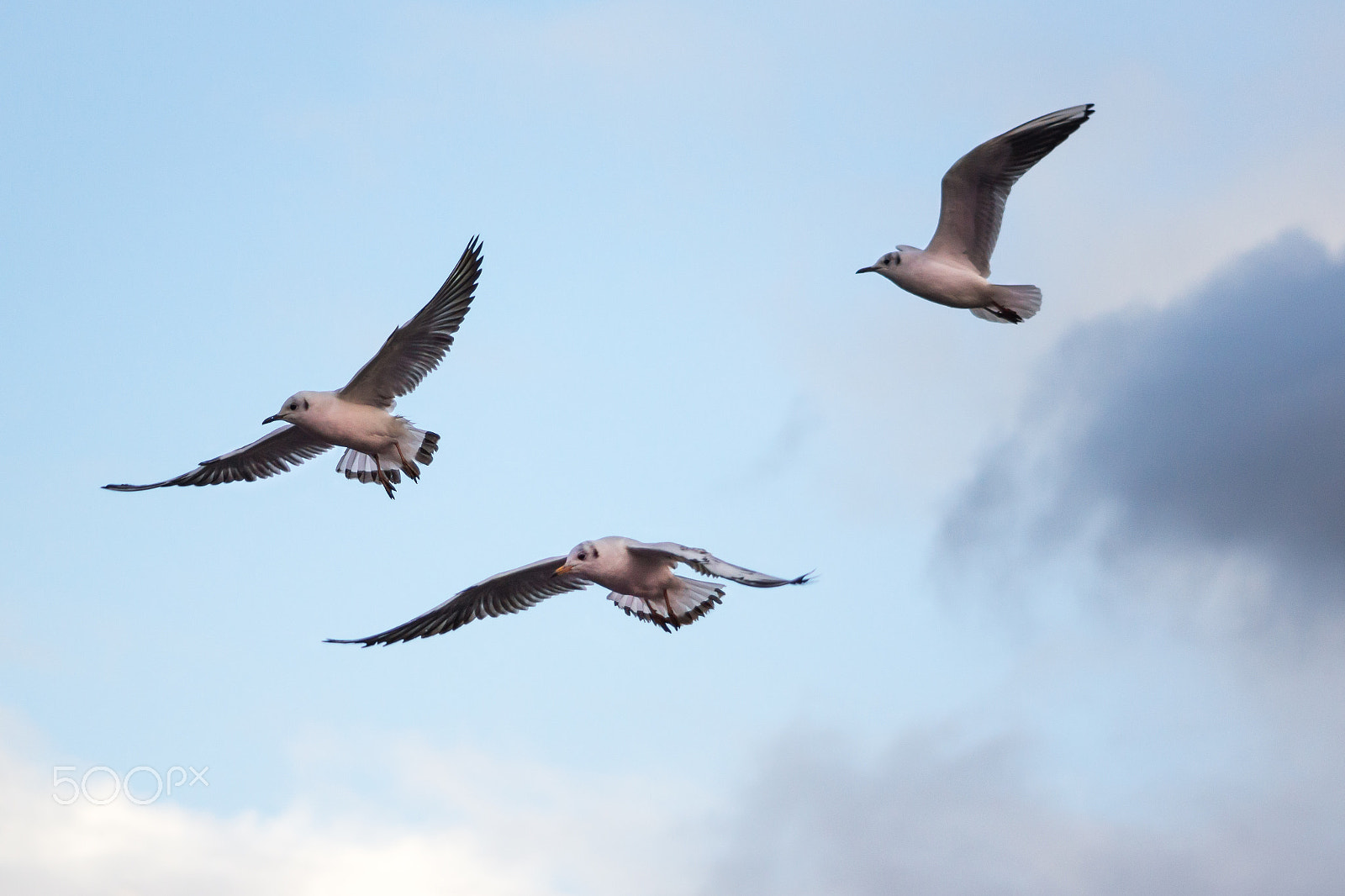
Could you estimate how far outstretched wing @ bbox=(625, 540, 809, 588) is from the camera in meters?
11.5

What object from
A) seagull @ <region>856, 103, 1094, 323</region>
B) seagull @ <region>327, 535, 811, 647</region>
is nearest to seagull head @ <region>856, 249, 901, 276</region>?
seagull @ <region>856, 103, 1094, 323</region>

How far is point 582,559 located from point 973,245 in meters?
5.18

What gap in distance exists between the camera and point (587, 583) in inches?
574

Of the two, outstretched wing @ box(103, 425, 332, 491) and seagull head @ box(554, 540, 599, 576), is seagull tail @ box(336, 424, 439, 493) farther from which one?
seagull head @ box(554, 540, 599, 576)

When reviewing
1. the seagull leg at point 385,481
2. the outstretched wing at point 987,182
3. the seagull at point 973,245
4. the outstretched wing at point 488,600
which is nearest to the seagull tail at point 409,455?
the seagull leg at point 385,481

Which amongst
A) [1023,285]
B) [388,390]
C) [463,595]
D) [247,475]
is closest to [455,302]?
[388,390]

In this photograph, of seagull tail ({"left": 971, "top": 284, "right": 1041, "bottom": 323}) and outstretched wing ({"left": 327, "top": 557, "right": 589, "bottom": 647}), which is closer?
outstretched wing ({"left": 327, "top": 557, "right": 589, "bottom": 647})

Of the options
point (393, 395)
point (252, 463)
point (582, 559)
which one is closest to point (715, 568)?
point (582, 559)

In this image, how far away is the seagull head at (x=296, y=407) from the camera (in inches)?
607

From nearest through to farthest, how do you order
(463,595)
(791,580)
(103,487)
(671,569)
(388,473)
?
(791,580)
(671,569)
(463,595)
(388,473)
(103,487)

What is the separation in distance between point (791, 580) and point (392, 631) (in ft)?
16.0

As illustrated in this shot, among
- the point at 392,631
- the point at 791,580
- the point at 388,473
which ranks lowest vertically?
the point at 791,580

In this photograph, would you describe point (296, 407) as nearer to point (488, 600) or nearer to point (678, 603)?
point (488, 600)

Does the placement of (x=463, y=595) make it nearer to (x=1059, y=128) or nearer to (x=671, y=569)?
(x=671, y=569)
